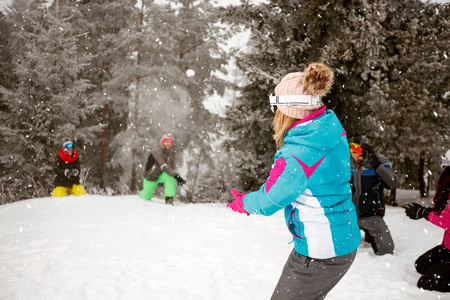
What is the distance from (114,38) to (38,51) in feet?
13.2

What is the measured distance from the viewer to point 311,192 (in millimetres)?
1877

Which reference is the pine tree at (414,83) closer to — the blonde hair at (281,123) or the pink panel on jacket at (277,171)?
the blonde hair at (281,123)

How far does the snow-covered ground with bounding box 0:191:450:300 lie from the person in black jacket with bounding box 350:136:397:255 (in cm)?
27

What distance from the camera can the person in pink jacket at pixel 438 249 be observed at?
368 cm

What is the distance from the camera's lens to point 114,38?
55.2 feet

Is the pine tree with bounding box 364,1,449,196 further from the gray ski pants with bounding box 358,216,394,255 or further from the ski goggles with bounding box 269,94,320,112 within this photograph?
the ski goggles with bounding box 269,94,320,112

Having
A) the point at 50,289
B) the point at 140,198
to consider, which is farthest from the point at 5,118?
the point at 50,289

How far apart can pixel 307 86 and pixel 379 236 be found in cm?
389

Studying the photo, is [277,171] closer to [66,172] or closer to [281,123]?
[281,123]

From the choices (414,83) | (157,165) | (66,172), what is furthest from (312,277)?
(414,83)

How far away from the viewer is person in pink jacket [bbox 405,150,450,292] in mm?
3676

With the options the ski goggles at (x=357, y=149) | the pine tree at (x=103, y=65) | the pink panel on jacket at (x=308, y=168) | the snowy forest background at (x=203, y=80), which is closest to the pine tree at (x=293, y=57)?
the snowy forest background at (x=203, y=80)

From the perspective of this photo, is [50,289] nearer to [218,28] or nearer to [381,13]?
[381,13]

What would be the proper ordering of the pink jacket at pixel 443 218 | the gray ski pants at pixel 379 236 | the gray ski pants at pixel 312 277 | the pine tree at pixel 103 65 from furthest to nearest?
the pine tree at pixel 103 65 → the gray ski pants at pixel 379 236 → the pink jacket at pixel 443 218 → the gray ski pants at pixel 312 277
